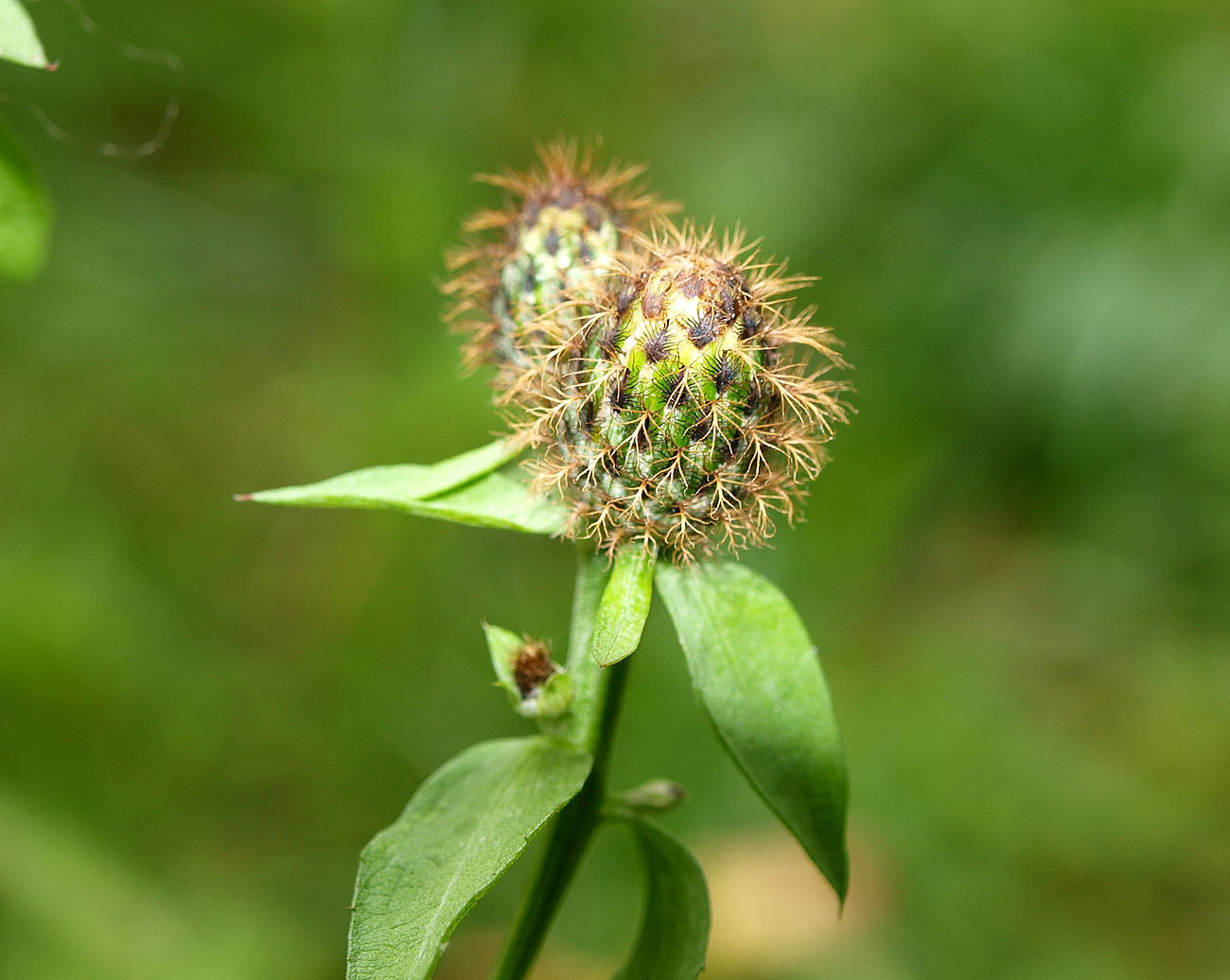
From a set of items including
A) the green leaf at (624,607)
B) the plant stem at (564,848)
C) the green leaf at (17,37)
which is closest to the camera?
the green leaf at (17,37)

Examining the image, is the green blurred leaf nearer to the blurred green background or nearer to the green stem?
the green stem

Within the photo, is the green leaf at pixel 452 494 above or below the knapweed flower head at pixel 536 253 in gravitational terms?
below

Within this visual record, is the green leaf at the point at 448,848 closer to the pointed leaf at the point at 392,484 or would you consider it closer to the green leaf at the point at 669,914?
the green leaf at the point at 669,914

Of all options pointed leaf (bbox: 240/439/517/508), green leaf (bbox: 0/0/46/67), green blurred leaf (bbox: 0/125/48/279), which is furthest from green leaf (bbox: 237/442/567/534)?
green leaf (bbox: 0/0/46/67)

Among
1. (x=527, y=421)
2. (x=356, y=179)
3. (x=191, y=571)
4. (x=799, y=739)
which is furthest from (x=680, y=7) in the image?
(x=799, y=739)

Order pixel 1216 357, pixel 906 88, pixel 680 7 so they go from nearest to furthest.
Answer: pixel 1216 357 < pixel 906 88 < pixel 680 7

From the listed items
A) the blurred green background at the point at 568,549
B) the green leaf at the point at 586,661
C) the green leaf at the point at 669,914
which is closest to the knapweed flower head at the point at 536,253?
the green leaf at the point at 586,661

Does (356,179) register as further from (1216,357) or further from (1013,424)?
(1216,357)
